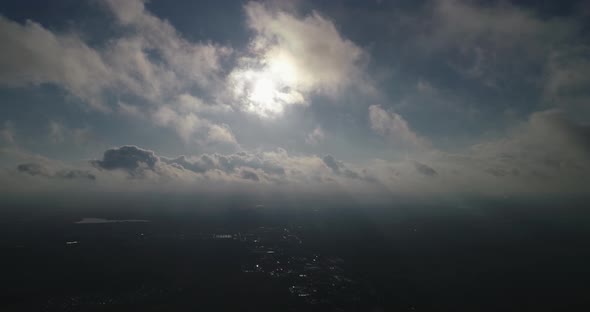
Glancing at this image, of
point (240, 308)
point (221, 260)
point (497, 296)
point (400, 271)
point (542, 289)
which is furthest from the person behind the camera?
point (221, 260)

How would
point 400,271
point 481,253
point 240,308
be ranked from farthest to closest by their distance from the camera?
1. point 481,253
2. point 400,271
3. point 240,308

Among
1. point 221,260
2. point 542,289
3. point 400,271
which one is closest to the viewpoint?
point 542,289

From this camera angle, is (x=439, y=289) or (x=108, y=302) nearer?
(x=108, y=302)

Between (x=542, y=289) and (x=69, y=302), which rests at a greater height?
(x=69, y=302)

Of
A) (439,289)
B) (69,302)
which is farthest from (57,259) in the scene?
(439,289)

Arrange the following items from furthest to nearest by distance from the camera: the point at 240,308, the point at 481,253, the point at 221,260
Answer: the point at 481,253 < the point at 221,260 < the point at 240,308

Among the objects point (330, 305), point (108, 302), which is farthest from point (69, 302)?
point (330, 305)

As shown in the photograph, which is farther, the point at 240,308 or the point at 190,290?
the point at 190,290

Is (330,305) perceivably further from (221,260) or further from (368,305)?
(221,260)

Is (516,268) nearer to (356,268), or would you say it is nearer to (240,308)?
(356,268)
